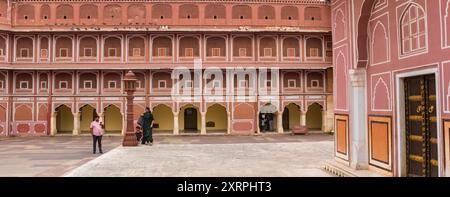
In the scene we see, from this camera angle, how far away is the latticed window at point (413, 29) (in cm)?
753

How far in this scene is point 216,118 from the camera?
108ft

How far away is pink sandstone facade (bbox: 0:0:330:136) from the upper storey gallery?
0.24 ft

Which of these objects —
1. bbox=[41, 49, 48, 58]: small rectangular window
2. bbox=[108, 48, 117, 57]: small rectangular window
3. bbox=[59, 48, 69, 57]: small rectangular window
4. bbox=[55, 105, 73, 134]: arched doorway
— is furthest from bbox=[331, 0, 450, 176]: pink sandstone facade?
bbox=[55, 105, 73, 134]: arched doorway

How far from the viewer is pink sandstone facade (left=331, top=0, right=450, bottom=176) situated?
697cm

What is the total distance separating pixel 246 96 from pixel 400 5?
21.8m

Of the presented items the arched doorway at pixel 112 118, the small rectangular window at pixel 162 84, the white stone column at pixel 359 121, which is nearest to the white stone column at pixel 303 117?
the small rectangular window at pixel 162 84

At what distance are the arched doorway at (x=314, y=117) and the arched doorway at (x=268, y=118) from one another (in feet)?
9.95

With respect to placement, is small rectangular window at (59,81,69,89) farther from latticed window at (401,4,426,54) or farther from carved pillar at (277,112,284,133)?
latticed window at (401,4,426,54)

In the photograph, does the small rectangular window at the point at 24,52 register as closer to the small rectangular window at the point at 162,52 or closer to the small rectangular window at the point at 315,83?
the small rectangular window at the point at 162,52

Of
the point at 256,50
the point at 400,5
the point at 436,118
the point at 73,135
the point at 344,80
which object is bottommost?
the point at 73,135

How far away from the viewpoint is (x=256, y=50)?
30.1 metres
